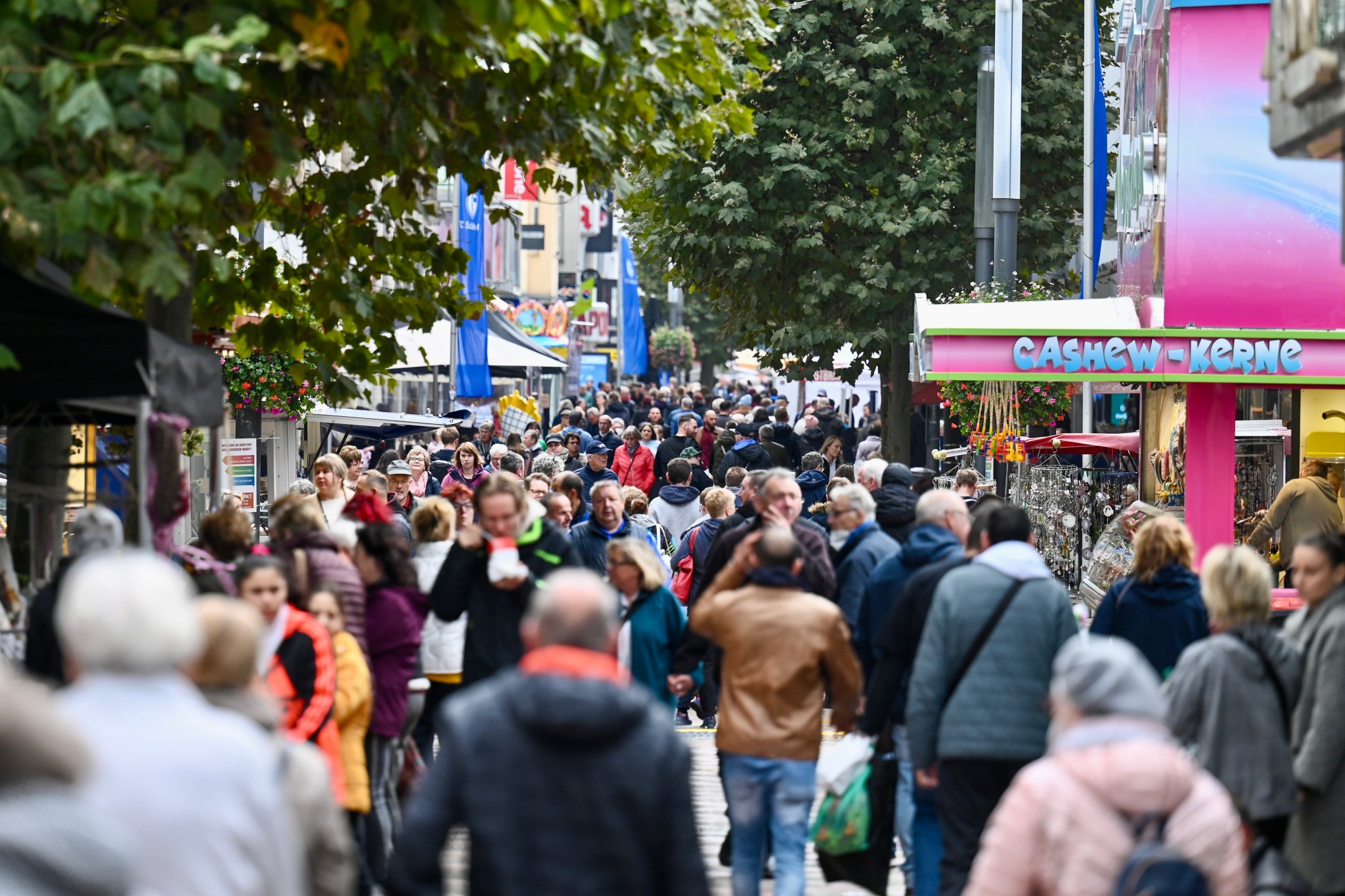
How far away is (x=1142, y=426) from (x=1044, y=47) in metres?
10.9

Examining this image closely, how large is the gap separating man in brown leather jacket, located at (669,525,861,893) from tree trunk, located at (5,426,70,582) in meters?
3.79

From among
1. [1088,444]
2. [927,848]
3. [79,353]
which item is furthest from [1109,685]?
[1088,444]

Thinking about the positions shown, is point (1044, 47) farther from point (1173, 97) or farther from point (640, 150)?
point (640, 150)

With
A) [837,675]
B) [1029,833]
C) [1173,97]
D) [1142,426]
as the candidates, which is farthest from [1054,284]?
[1029,833]

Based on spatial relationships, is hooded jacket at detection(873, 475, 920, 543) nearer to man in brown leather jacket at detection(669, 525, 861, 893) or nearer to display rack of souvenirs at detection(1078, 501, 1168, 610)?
man in brown leather jacket at detection(669, 525, 861, 893)

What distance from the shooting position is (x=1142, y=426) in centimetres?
2003

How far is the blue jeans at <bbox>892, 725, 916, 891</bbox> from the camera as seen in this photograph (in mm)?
8008

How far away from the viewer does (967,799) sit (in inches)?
275

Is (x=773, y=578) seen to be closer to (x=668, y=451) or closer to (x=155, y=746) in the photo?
(x=155, y=746)

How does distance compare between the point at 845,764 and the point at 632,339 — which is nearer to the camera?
the point at 845,764

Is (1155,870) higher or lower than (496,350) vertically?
lower

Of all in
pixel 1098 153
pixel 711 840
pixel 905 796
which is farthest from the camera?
pixel 1098 153

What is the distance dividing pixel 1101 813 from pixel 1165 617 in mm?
3763

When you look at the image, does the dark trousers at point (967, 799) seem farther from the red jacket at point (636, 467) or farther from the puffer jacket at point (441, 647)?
the red jacket at point (636, 467)
